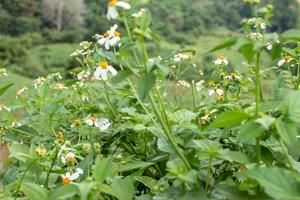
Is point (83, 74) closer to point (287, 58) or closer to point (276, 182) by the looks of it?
point (287, 58)

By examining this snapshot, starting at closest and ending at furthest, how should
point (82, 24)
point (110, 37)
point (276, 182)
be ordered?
point (276, 182), point (110, 37), point (82, 24)

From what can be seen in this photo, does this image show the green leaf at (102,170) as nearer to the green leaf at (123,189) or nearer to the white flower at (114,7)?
the green leaf at (123,189)

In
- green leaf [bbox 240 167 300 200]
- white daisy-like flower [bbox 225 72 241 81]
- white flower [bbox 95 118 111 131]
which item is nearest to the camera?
green leaf [bbox 240 167 300 200]

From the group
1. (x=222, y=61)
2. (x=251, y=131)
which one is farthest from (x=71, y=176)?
(x=222, y=61)

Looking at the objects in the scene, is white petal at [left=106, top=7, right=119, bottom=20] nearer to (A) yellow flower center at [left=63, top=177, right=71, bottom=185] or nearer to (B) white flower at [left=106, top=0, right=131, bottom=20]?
(B) white flower at [left=106, top=0, right=131, bottom=20]

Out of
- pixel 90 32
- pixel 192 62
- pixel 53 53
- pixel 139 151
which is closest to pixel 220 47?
pixel 139 151

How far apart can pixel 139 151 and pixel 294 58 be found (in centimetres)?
30

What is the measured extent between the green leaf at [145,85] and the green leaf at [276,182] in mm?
130

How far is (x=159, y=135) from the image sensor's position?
26.6 inches

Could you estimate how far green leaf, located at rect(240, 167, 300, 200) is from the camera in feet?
1.64

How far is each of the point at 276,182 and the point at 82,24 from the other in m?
17.1

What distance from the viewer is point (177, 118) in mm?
724

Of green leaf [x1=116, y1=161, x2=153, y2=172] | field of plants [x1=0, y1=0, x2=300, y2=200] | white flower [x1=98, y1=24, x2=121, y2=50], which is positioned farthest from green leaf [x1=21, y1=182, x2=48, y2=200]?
white flower [x1=98, y1=24, x2=121, y2=50]

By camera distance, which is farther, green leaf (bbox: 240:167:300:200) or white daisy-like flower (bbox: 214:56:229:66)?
white daisy-like flower (bbox: 214:56:229:66)
